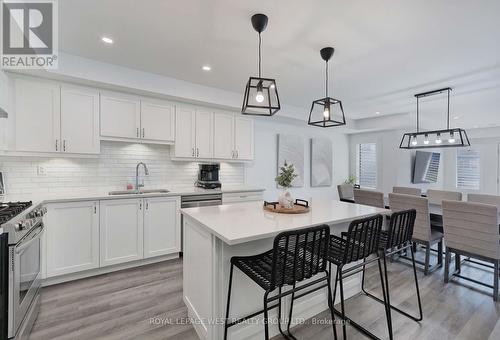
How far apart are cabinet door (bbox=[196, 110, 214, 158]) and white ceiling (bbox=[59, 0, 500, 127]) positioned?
531mm

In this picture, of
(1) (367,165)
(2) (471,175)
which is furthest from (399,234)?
(2) (471,175)

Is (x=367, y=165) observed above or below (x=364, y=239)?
above

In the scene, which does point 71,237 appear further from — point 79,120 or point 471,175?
point 471,175

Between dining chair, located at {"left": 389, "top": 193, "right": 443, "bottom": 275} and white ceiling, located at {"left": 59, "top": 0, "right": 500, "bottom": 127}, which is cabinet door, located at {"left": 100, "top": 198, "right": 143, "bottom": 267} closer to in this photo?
white ceiling, located at {"left": 59, "top": 0, "right": 500, "bottom": 127}

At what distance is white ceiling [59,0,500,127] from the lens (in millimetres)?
1906

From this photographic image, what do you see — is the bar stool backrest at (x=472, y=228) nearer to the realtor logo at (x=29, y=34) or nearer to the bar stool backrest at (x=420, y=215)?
the bar stool backrest at (x=420, y=215)

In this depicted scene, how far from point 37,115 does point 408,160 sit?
716 centimetres

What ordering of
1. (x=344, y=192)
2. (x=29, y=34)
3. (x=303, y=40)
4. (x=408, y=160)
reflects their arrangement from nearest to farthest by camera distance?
1. (x=29, y=34)
2. (x=303, y=40)
3. (x=344, y=192)
4. (x=408, y=160)

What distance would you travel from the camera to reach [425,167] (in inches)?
247

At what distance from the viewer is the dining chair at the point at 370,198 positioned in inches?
140

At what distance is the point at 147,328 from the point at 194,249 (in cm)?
81

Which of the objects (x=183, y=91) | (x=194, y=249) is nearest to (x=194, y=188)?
(x=183, y=91)

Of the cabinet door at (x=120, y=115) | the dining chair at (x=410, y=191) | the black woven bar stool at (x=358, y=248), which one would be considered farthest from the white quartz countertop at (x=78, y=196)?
the dining chair at (x=410, y=191)

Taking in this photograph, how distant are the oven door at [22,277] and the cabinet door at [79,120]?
121 centimetres
